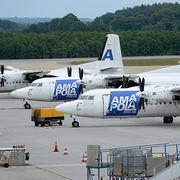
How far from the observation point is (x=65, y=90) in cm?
7188

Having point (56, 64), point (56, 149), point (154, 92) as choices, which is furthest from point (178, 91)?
point (56, 64)

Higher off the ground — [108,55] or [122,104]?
[108,55]

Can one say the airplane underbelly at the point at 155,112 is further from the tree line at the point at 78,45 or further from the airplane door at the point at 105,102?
the tree line at the point at 78,45

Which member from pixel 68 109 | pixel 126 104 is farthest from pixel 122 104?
pixel 68 109

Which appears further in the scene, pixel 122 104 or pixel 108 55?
pixel 108 55

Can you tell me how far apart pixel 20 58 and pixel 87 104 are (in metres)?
94.4

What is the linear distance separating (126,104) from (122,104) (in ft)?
0.85

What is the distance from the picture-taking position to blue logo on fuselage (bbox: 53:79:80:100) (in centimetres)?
7181

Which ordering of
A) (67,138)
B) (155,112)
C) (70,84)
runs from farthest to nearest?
(70,84)
(155,112)
(67,138)

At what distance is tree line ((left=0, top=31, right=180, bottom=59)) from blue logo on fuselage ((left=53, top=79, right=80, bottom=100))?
Result: 248ft

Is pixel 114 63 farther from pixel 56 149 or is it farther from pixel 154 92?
pixel 56 149

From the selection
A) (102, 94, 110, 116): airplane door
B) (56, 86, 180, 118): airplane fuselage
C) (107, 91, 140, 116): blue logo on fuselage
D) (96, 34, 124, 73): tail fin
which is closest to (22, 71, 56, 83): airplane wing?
(96, 34, 124, 73): tail fin

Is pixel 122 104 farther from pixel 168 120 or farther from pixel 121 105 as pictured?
pixel 168 120

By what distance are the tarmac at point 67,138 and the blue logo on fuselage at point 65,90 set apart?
296cm
